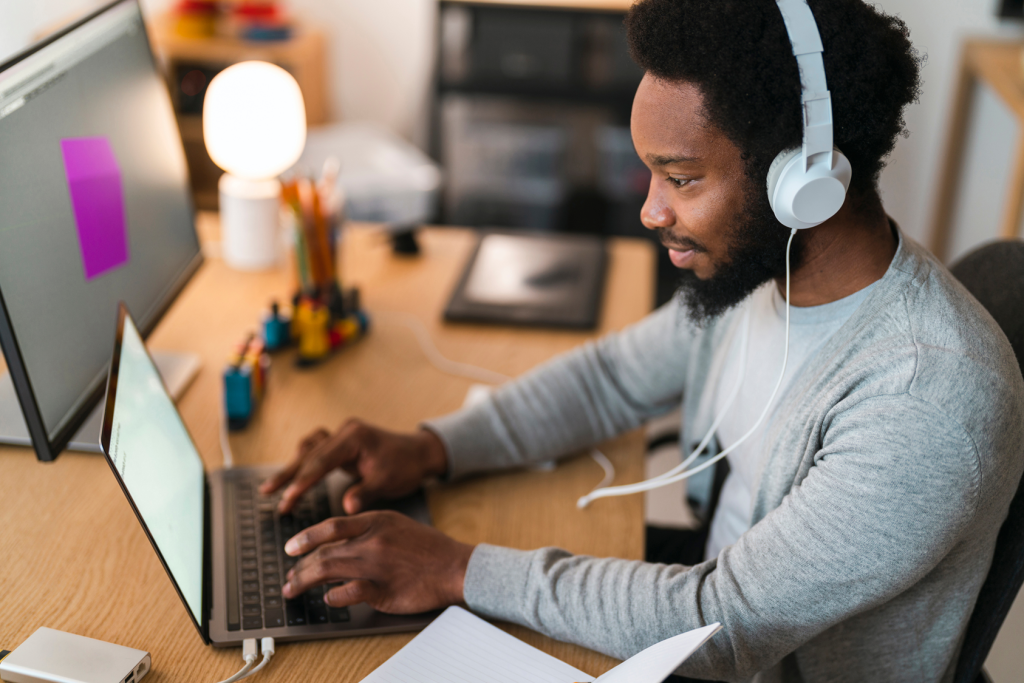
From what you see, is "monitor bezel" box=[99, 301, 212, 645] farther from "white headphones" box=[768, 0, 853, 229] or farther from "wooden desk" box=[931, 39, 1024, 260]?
"wooden desk" box=[931, 39, 1024, 260]

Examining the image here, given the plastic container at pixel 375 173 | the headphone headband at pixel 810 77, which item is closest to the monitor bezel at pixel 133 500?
the headphone headband at pixel 810 77

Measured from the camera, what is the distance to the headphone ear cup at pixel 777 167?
76 centimetres

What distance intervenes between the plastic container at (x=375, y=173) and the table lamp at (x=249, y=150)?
0.39m

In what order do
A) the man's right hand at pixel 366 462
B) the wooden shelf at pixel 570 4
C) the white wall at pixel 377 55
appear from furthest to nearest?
1. the white wall at pixel 377 55
2. the wooden shelf at pixel 570 4
3. the man's right hand at pixel 366 462

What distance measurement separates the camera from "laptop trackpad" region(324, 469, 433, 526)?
39.1 inches

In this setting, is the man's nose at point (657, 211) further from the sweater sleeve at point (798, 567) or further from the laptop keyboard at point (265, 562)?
the laptop keyboard at point (265, 562)

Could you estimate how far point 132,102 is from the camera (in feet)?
3.63

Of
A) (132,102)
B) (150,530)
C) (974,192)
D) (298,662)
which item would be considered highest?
(132,102)

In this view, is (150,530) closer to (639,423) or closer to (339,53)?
(639,423)

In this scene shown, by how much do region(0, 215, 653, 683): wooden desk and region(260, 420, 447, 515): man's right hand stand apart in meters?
0.05

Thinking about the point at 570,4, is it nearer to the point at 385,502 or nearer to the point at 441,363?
the point at 441,363

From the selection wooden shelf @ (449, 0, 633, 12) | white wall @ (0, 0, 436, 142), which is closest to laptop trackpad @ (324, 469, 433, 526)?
wooden shelf @ (449, 0, 633, 12)

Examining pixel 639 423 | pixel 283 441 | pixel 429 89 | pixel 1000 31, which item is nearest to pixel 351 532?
pixel 283 441

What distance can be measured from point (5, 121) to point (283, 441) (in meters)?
0.47
